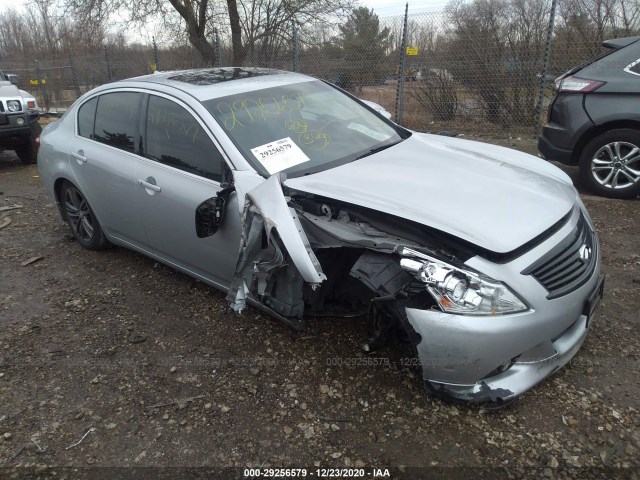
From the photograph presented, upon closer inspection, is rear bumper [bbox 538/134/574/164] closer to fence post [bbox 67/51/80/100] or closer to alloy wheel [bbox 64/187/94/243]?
alloy wheel [bbox 64/187/94/243]

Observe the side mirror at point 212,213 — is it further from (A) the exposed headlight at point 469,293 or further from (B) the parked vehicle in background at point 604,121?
(B) the parked vehicle in background at point 604,121

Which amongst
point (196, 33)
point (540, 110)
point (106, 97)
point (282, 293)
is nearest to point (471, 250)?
point (282, 293)

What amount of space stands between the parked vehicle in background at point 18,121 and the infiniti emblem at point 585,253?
8.54 metres

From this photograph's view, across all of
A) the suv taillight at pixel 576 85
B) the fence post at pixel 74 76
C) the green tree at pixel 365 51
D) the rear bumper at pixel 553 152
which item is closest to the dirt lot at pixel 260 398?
the rear bumper at pixel 553 152

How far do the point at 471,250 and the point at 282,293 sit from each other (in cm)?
107

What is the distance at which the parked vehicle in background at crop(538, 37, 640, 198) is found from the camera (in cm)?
498

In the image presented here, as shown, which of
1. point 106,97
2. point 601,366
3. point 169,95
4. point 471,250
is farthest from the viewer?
point 106,97

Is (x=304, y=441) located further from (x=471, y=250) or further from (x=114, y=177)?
(x=114, y=177)

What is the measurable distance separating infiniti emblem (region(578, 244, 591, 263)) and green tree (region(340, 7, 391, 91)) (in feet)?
25.3

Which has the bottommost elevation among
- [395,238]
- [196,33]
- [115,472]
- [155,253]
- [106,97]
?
[115,472]

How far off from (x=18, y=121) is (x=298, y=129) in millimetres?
6774

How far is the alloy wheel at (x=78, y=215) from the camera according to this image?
438 cm

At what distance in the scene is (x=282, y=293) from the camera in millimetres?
2703

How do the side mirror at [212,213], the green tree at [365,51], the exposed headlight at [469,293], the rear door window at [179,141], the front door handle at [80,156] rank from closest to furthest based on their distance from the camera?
1. the exposed headlight at [469,293]
2. the side mirror at [212,213]
3. the rear door window at [179,141]
4. the front door handle at [80,156]
5. the green tree at [365,51]
